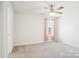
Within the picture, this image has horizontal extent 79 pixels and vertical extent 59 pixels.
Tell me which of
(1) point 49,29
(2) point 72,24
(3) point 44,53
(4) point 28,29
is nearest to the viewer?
(3) point 44,53

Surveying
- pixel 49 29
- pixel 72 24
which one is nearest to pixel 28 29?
pixel 49 29

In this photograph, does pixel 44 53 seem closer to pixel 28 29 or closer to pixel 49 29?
pixel 28 29

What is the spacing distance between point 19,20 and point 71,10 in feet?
8.70

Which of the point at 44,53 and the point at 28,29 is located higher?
the point at 28,29

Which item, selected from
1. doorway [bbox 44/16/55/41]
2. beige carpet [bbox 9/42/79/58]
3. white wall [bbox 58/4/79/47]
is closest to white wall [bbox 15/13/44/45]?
doorway [bbox 44/16/55/41]

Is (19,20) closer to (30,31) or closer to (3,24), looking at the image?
(30,31)

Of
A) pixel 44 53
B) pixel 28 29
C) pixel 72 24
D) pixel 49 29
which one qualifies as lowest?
pixel 44 53

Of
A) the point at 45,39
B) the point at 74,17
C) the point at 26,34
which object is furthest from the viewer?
the point at 45,39

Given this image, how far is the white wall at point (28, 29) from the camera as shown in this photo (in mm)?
5223

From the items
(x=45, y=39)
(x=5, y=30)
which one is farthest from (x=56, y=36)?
(x=5, y=30)

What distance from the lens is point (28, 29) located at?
18.6ft

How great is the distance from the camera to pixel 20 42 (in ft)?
17.1

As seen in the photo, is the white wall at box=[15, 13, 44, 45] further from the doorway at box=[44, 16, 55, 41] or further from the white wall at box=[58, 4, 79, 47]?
the white wall at box=[58, 4, 79, 47]

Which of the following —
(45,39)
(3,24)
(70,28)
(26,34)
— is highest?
(3,24)
